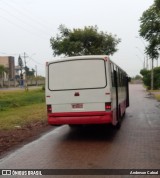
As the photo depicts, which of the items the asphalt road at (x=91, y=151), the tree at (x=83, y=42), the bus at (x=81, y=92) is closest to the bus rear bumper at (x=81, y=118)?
the bus at (x=81, y=92)

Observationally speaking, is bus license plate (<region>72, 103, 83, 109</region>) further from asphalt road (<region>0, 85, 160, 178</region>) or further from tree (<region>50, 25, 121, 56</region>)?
tree (<region>50, 25, 121, 56</region>)

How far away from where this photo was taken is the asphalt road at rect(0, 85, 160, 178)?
9.41 metres

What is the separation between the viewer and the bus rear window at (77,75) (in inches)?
535

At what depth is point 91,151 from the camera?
1125 centimetres

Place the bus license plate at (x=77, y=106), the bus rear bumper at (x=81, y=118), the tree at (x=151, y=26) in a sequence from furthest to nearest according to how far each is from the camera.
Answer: the tree at (x=151, y=26), the bus license plate at (x=77, y=106), the bus rear bumper at (x=81, y=118)

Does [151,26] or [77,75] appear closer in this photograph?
[77,75]

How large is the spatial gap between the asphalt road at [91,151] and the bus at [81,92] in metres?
0.80

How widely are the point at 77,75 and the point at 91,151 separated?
133 inches

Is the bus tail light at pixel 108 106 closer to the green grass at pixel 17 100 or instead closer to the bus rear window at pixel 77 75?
the bus rear window at pixel 77 75

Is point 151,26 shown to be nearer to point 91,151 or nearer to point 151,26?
point 151,26

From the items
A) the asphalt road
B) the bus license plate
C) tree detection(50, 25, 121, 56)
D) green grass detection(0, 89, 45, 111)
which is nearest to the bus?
the bus license plate

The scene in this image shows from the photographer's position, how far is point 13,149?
12055 millimetres

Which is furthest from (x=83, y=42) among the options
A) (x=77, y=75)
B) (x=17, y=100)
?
(x=77, y=75)

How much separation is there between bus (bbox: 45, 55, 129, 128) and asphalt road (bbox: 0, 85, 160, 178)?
2.61 ft
